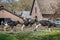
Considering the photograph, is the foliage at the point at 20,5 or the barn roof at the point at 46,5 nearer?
the barn roof at the point at 46,5

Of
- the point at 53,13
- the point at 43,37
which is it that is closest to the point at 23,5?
the point at 53,13

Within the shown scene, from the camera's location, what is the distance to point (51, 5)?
61.4m

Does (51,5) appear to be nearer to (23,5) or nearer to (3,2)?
(3,2)

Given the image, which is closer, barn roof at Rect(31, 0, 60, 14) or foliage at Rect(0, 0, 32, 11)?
barn roof at Rect(31, 0, 60, 14)

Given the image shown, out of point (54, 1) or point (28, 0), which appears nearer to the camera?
point (54, 1)

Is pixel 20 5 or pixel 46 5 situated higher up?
pixel 46 5

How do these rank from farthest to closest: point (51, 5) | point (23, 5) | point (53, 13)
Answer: point (23, 5), point (51, 5), point (53, 13)

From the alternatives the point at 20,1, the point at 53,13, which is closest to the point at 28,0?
the point at 20,1

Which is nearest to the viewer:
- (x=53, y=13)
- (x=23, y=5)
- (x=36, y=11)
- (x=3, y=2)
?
(x=53, y=13)

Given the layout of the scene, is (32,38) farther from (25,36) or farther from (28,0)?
(28,0)

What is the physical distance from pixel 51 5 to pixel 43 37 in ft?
151

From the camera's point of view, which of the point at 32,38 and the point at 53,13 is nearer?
the point at 32,38

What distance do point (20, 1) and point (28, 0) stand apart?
3.04m

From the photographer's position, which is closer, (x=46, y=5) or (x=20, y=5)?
(x=46, y=5)
